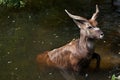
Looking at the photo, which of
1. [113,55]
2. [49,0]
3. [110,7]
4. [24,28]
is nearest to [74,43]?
[113,55]

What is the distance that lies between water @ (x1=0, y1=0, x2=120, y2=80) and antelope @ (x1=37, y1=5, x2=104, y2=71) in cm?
30

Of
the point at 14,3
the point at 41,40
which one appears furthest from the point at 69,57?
the point at 14,3

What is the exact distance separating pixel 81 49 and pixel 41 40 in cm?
260

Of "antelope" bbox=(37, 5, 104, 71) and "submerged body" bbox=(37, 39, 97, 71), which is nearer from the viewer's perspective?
"antelope" bbox=(37, 5, 104, 71)

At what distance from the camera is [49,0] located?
1683cm

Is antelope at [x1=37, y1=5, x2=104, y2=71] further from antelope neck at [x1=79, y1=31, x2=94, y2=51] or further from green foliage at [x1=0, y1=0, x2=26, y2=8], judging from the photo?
green foliage at [x1=0, y1=0, x2=26, y2=8]

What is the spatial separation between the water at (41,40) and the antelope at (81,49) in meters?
0.30

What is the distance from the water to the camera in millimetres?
11234

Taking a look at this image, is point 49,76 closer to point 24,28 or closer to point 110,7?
point 24,28

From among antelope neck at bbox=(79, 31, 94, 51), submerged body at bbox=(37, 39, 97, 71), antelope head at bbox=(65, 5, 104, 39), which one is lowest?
submerged body at bbox=(37, 39, 97, 71)

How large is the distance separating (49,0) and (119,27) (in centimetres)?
430

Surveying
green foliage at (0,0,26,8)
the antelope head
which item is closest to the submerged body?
the antelope head

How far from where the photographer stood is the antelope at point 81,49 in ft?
35.2

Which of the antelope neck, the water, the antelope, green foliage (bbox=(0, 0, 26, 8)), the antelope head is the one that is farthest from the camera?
green foliage (bbox=(0, 0, 26, 8))
